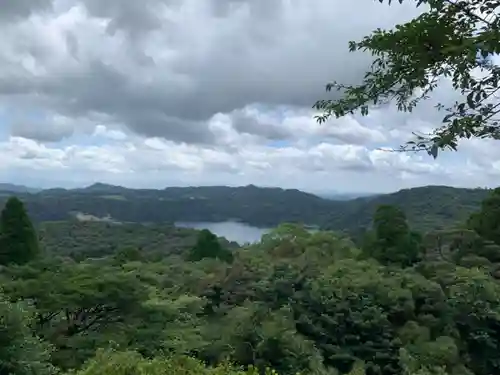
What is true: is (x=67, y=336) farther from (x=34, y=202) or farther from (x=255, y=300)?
(x=34, y=202)

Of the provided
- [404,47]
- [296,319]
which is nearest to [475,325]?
[296,319]

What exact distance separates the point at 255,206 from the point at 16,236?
8925 centimetres

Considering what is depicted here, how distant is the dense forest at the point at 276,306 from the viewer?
481 inches

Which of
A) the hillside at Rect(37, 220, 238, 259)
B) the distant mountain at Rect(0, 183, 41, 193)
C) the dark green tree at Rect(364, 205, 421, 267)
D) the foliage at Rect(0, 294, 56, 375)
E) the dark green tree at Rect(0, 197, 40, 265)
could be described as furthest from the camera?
the distant mountain at Rect(0, 183, 41, 193)

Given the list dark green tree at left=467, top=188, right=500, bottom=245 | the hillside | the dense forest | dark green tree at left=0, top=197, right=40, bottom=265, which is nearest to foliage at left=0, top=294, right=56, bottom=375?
the dense forest

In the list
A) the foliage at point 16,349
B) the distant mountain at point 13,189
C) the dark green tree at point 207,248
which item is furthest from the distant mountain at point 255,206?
the foliage at point 16,349

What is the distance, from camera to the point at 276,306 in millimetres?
18141

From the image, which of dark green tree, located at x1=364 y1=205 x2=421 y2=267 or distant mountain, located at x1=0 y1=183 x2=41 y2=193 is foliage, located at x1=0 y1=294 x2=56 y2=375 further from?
distant mountain, located at x1=0 y1=183 x2=41 y2=193

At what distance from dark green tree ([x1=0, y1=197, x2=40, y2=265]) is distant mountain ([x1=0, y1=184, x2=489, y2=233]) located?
4455 centimetres

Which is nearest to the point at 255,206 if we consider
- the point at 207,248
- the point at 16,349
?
the point at 207,248

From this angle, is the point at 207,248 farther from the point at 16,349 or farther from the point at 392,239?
the point at 16,349

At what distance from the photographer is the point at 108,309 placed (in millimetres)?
13367

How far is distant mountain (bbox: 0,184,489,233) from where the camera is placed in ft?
208

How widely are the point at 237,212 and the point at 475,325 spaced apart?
90953 mm
